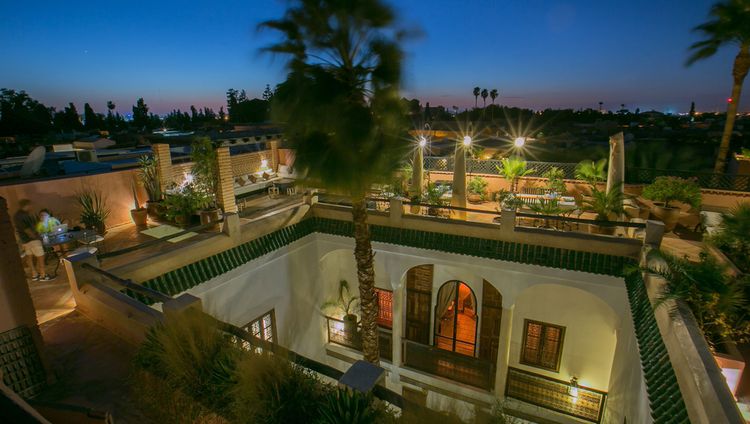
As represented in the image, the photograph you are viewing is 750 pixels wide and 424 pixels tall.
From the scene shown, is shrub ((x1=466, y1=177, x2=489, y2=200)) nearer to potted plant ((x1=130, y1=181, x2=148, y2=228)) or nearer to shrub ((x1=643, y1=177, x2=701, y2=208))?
shrub ((x1=643, y1=177, x2=701, y2=208))

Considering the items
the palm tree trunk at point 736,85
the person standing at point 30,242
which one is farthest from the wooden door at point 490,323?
the palm tree trunk at point 736,85

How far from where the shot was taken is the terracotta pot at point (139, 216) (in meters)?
12.1

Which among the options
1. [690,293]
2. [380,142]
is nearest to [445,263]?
[380,142]

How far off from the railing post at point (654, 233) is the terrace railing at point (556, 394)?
4484 mm

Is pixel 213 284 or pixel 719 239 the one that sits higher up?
pixel 719 239

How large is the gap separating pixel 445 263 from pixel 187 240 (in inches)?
293

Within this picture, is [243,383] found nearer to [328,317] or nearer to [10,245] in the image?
[10,245]

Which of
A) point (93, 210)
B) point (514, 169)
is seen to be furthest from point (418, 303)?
point (93, 210)

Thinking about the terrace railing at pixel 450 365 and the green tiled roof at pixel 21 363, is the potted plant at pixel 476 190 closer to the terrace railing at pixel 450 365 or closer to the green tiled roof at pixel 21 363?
the terrace railing at pixel 450 365

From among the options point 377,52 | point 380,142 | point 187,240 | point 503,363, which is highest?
point 377,52

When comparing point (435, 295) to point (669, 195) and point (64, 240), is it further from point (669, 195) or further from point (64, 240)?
point (64, 240)

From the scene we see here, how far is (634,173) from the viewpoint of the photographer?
638 inches

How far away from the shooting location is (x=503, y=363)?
37.5ft

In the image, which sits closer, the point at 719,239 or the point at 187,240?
the point at 719,239
